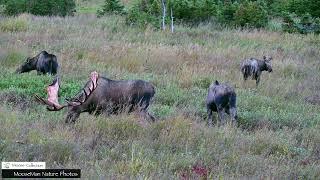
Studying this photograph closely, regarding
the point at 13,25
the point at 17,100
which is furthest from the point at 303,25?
the point at 17,100

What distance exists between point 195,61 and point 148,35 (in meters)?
4.49

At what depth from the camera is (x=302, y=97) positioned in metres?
13.7

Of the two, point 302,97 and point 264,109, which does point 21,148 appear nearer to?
point 264,109

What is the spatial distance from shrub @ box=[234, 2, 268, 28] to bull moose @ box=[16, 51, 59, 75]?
1309 centimetres

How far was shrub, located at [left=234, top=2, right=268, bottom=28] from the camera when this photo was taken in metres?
25.1

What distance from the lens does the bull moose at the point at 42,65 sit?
13789 millimetres

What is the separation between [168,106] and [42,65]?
14.6 ft

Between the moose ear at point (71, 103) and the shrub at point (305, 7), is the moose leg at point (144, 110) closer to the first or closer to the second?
the moose ear at point (71, 103)

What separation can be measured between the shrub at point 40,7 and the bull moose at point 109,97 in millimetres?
18505

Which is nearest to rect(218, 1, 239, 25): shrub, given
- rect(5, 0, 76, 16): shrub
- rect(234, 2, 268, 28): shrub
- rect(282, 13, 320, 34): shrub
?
rect(234, 2, 268, 28): shrub

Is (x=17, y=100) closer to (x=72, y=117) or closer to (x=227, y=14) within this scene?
(x=72, y=117)

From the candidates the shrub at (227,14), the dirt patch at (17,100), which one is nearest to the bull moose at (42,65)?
the dirt patch at (17,100)

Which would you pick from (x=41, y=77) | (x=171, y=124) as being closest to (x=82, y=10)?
(x=41, y=77)

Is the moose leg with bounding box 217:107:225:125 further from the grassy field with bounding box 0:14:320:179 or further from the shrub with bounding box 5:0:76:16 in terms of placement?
the shrub with bounding box 5:0:76:16
